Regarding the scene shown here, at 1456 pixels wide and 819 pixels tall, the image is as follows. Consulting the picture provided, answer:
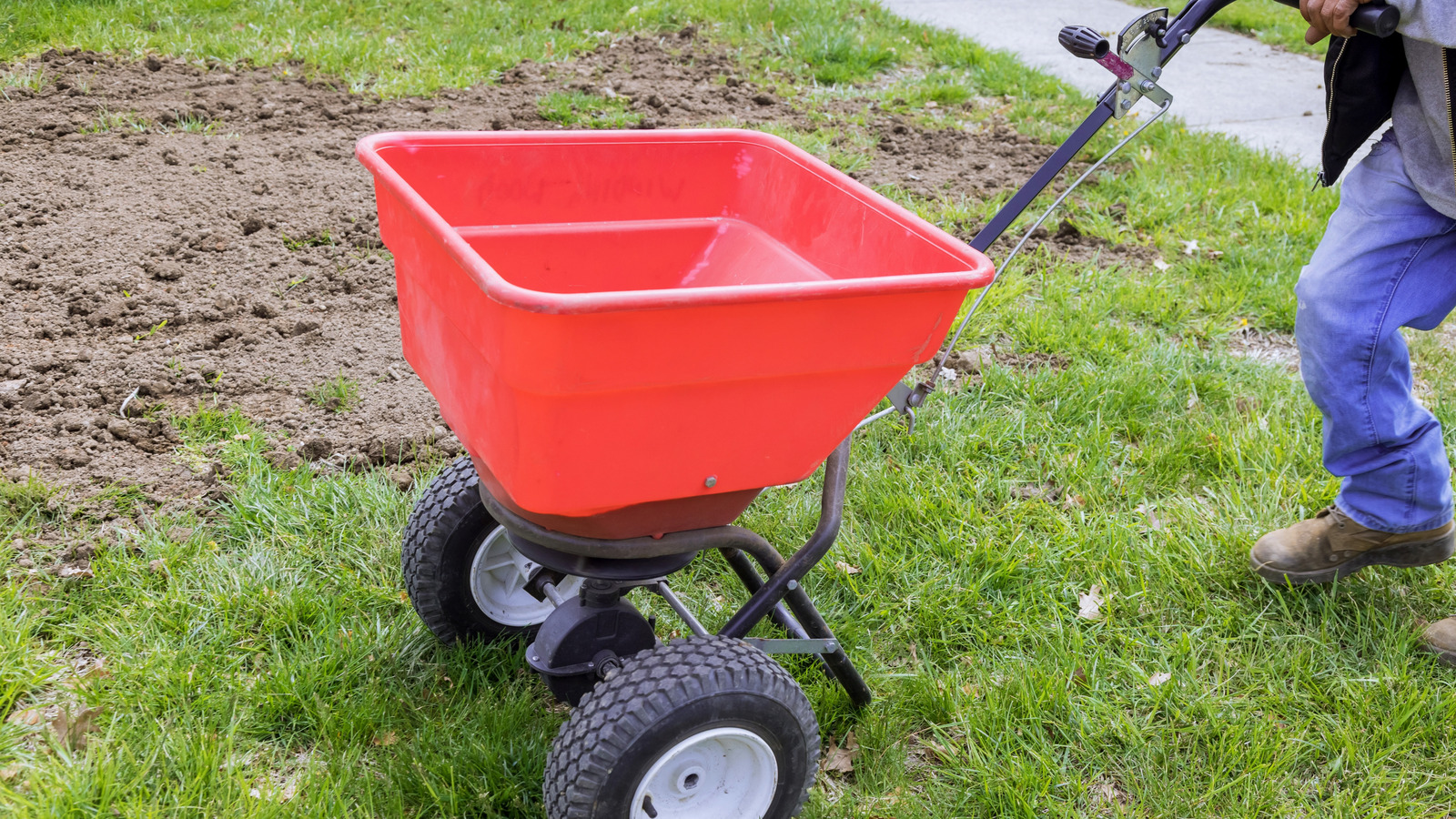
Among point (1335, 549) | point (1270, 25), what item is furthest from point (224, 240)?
point (1270, 25)

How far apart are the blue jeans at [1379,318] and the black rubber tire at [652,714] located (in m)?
1.28

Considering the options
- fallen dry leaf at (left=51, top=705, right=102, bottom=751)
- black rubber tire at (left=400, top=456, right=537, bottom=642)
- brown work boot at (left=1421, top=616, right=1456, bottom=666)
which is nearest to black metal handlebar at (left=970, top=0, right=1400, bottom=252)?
black rubber tire at (left=400, top=456, right=537, bottom=642)

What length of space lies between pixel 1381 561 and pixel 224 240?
A: 3.40 metres

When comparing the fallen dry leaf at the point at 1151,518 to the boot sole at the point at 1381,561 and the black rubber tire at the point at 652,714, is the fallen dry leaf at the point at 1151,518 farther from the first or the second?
the black rubber tire at the point at 652,714

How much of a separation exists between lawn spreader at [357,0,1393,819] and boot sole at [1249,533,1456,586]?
0.98 meters

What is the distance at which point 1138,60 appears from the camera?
197cm

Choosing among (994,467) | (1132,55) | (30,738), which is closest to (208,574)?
(30,738)

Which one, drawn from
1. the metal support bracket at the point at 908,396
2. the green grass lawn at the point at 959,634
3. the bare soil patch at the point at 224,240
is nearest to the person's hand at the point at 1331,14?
the metal support bracket at the point at 908,396

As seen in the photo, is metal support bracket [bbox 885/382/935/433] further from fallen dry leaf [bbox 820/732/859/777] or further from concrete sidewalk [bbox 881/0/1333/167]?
concrete sidewalk [bbox 881/0/1333/167]

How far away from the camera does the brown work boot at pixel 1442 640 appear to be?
2.33m

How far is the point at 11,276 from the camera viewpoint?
3.28 m

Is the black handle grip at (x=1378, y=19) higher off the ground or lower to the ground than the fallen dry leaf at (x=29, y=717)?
higher

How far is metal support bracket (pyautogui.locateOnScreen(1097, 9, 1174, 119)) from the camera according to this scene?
1.96 meters

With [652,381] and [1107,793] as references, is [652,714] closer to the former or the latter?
[652,381]
